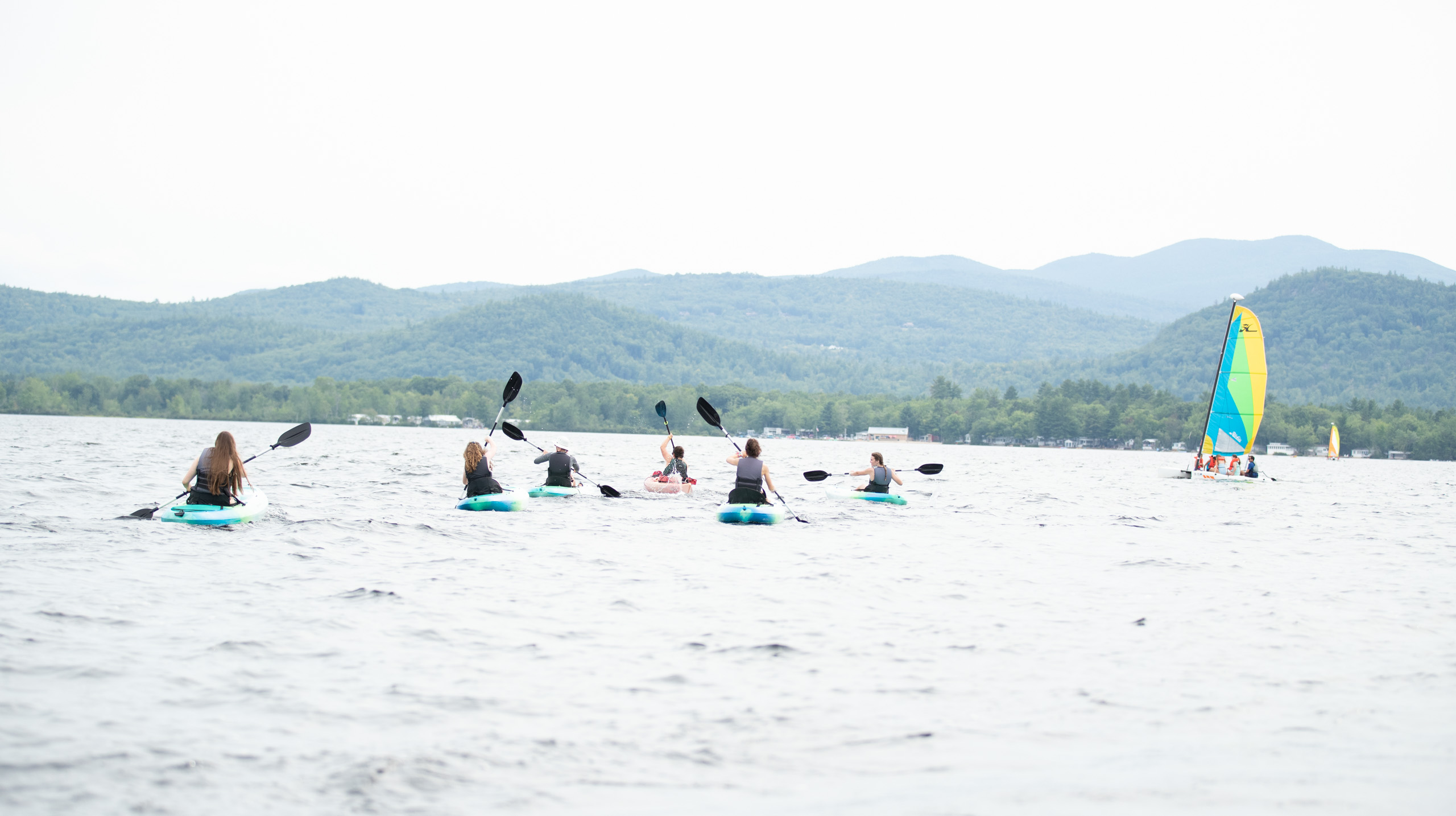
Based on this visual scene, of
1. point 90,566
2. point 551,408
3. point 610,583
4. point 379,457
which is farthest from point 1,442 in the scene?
point 551,408

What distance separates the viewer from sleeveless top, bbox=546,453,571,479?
27219 mm

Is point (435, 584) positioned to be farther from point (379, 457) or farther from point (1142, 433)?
point (1142, 433)

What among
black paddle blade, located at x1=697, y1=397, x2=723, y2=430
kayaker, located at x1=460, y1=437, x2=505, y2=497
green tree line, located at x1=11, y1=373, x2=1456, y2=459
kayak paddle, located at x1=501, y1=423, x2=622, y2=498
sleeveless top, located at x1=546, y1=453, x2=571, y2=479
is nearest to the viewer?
kayaker, located at x1=460, y1=437, x2=505, y2=497

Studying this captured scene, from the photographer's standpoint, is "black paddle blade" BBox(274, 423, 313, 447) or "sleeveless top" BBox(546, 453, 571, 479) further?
"sleeveless top" BBox(546, 453, 571, 479)

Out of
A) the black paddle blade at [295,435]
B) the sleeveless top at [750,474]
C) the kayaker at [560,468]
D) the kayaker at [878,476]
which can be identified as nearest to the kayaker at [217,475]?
the black paddle blade at [295,435]

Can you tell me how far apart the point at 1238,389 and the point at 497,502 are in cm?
2927

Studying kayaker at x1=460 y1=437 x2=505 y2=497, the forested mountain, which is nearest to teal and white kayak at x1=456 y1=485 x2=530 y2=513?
kayaker at x1=460 y1=437 x2=505 y2=497

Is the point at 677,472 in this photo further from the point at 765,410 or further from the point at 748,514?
the point at 765,410

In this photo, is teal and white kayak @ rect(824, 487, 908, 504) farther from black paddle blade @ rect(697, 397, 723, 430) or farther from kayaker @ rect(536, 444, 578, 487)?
kayaker @ rect(536, 444, 578, 487)

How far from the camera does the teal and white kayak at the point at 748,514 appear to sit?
22.8m

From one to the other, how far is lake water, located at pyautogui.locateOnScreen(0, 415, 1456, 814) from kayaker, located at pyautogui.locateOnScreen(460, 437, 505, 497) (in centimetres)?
125

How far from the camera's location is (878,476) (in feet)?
90.0

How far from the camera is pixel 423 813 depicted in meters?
6.56

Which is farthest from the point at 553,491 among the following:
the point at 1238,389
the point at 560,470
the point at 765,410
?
the point at 765,410
